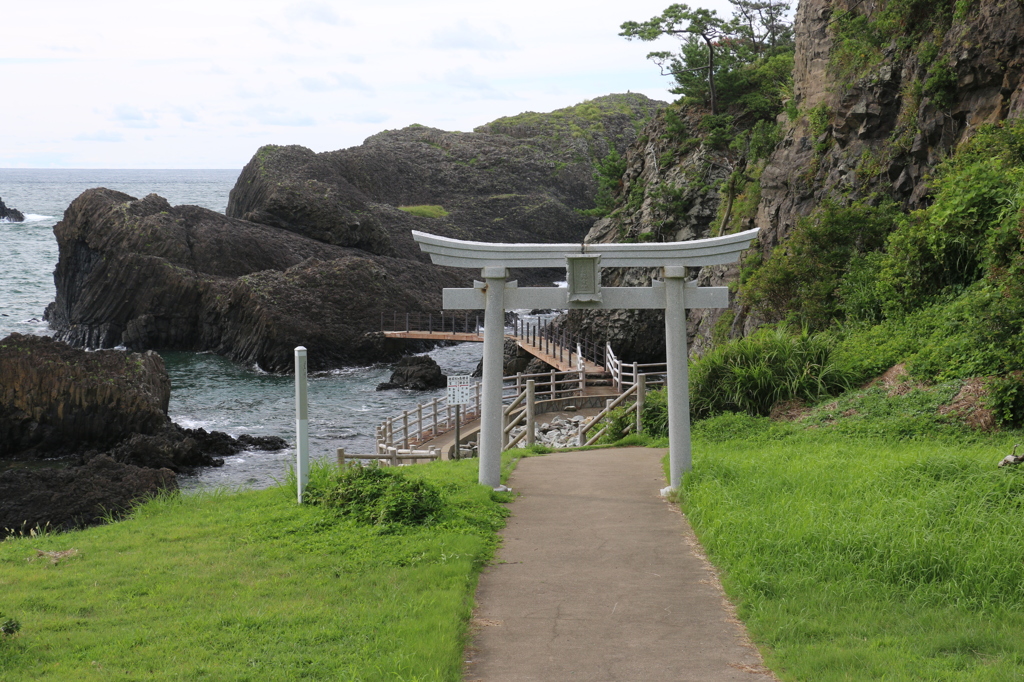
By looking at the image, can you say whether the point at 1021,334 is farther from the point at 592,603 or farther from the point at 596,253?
the point at 592,603

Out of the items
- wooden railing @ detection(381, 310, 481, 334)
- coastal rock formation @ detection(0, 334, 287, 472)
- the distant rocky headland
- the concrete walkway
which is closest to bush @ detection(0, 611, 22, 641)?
the concrete walkway

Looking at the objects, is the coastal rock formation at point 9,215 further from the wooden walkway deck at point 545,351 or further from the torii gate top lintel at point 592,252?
the torii gate top lintel at point 592,252

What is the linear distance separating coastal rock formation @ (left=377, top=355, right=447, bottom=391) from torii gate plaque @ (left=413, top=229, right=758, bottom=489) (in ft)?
97.5

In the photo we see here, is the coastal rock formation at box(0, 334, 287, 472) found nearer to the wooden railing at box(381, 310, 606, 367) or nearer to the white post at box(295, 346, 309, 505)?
the wooden railing at box(381, 310, 606, 367)

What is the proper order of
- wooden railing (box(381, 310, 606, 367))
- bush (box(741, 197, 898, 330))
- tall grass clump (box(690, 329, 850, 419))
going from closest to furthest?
1. tall grass clump (box(690, 329, 850, 419))
2. bush (box(741, 197, 898, 330))
3. wooden railing (box(381, 310, 606, 367))

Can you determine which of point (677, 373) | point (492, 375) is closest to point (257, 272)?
point (492, 375)

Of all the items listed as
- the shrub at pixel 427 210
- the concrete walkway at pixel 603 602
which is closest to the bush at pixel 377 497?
the concrete walkway at pixel 603 602

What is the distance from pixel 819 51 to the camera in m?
28.4

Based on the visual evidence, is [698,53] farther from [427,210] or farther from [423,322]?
[427,210]

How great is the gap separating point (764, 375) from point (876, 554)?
9415 mm

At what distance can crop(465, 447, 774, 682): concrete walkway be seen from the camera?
6242 millimetres

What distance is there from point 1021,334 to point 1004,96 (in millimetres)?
9877

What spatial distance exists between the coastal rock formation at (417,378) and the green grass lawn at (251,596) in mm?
30735

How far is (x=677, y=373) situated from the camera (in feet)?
39.4
